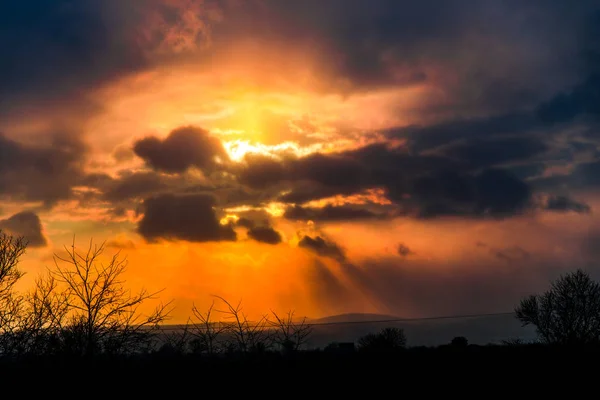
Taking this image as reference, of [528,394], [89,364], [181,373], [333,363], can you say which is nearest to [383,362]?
[333,363]

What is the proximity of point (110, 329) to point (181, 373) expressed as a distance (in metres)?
6.33

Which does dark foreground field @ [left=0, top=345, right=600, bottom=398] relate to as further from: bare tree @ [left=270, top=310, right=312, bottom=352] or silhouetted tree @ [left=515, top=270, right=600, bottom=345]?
silhouetted tree @ [left=515, top=270, right=600, bottom=345]

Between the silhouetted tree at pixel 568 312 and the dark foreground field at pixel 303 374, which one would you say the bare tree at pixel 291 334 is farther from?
the silhouetted tree at pixel 568 312

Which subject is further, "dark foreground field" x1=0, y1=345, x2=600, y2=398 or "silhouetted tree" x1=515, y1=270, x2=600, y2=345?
"silhouetted tree" x1=515, y1=270, x2=600, y2=345

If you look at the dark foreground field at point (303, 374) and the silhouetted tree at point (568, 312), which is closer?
the dark foreground field at point (303, 374)

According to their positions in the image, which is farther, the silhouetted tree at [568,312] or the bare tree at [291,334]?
the silhouetted tree at [568,312]

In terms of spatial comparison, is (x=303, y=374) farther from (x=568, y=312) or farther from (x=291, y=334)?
(x=568, y=312)

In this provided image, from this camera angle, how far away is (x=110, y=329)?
24.3 meters

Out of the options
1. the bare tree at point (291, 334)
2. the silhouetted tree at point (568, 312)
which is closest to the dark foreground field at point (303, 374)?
the bare tree at point (291, 334)

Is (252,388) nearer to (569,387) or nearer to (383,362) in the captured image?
(383,362)

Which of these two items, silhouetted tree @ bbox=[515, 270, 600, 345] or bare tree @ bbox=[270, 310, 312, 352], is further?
silhouetted tree @ bbox=[515, 270, 600, 345]

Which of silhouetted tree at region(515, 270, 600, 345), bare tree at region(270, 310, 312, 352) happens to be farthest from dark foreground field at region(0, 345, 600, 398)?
silhouetted tree at region(515, 270, 600, 345)

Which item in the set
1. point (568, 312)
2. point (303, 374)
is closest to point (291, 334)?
point (303, 374)

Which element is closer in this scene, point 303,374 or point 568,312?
point 303,374
